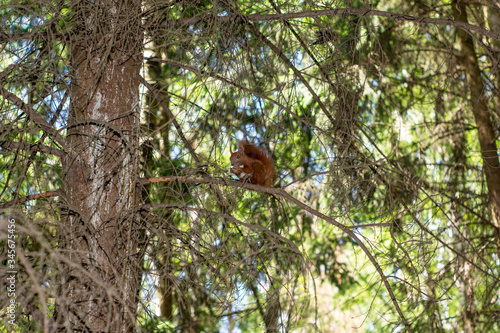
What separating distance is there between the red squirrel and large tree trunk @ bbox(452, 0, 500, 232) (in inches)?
79.2

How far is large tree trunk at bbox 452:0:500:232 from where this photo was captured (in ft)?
13.3

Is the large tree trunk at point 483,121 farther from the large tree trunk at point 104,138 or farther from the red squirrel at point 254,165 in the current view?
the large tree trunk at point 104,138

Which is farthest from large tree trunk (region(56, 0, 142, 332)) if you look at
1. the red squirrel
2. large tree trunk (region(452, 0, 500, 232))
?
large tree trunk (region(452, 0, 500, 232))

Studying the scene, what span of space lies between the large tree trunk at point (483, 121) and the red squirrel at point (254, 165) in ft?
6.60

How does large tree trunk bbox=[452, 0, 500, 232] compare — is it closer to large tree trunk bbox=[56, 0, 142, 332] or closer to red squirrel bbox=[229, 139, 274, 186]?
red squirrel bbox=[229, 139, 274, 186]

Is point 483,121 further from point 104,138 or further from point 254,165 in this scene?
point 104,138

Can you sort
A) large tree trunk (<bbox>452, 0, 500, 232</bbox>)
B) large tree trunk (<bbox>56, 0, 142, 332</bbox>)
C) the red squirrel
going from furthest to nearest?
large tree trunk (<bbox>452, 0, 500, 232</bbox>)
the red squirrel
large tree trunk (<bbox>56, 0, 142, 332</bbox>)

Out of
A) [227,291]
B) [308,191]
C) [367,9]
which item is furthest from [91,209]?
[308,191]

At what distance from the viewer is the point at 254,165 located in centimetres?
300

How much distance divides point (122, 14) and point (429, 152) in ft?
15.0

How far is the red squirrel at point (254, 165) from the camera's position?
2988 millimetres

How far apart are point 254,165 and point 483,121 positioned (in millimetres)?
2540

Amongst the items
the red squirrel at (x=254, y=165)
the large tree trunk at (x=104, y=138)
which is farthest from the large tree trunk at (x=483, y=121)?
the large tree trunk at (x=104, y=138)

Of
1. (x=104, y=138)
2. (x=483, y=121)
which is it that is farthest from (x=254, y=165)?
(x=483, y=121)
